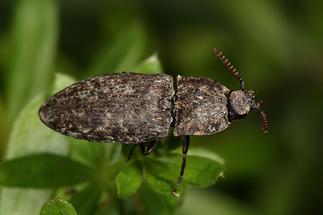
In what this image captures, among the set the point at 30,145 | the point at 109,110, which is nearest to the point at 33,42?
the point at 30,145

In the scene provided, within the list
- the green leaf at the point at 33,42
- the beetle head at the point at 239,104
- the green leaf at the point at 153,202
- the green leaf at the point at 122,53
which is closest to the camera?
the green leaf at the point at 153,202

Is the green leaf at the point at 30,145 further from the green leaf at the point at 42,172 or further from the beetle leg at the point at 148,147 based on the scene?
the beetle leg at the point at 148,147

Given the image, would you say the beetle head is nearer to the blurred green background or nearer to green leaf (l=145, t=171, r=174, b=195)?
the blurred green background

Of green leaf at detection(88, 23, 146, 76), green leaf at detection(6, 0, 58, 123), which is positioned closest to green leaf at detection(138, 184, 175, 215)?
green leaf at detection(88, 23, 146, 76)

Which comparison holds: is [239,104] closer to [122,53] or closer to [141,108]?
[141,108]

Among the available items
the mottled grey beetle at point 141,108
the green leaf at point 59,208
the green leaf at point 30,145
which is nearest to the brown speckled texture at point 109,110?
the mottled grey beetle at point 141,108

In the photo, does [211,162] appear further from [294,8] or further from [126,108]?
[294,8]
